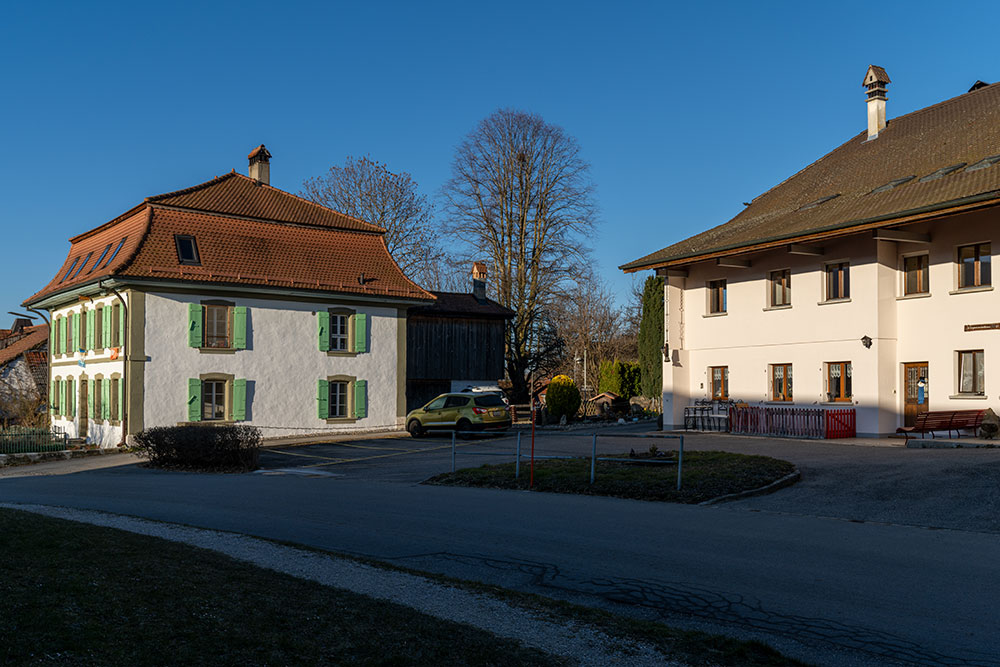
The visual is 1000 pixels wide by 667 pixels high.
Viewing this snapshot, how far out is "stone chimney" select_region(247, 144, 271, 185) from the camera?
40406 millimetres

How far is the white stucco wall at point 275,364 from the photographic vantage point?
106 feet

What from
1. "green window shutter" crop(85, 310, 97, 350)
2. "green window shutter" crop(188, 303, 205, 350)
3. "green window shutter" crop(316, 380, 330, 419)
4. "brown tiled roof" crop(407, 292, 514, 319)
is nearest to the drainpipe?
"green window shutter" crop(188, 303, 205, 350)

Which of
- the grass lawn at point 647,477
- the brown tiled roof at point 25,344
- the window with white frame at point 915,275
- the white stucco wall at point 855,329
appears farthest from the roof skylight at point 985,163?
the brown tiled roof at point 25,344

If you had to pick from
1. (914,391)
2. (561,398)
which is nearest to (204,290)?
(561,398)

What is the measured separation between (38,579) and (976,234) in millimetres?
23819

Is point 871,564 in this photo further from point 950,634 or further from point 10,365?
point 10,365

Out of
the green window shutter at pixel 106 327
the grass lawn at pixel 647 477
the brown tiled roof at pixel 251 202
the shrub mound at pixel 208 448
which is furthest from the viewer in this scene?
the brown tiled roof at pixel 251 202

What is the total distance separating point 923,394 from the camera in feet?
85.7

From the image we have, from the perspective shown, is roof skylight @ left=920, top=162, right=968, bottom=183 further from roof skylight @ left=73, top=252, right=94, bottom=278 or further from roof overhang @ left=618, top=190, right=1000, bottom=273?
roof skylight @ left=73, top=252, right=94, bottom=278

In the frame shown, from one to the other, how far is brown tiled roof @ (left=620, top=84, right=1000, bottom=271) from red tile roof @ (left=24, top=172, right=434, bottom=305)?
1086cm

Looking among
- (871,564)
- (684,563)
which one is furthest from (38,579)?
(871,564)

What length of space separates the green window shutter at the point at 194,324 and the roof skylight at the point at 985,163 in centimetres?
2435

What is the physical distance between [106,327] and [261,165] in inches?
410

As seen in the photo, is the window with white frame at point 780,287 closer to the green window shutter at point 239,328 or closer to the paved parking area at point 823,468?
the paved parking area at point 823,468
